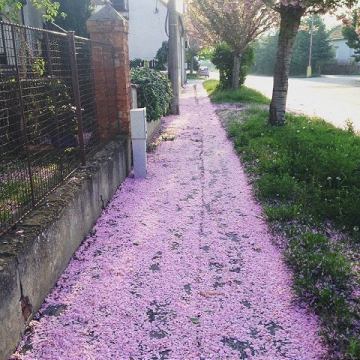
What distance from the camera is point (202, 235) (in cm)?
507

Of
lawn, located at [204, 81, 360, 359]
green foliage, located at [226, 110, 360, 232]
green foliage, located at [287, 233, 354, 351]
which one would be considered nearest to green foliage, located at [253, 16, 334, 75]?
green foliage, located at [226, 110, 360, 232]

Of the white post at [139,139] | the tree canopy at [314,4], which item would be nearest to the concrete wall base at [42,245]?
the white post at [139,139]

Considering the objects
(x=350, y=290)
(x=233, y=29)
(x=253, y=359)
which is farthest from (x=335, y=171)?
(x=233, y=29)

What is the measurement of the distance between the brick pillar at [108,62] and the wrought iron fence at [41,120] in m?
0.62

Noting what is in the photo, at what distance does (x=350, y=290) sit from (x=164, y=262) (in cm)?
173

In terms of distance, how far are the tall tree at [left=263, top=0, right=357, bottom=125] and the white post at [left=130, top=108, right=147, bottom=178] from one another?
4626 millimetres

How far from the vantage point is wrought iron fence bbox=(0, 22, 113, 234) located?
424 centimetres

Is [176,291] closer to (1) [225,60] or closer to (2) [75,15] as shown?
(2) [75,15]

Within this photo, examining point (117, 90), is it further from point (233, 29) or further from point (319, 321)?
point (233, 29)

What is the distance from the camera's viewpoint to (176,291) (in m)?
3.86

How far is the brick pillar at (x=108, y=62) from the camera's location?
7.18 m

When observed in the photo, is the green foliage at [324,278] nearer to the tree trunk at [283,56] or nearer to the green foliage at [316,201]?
the green foliage at [316,201]

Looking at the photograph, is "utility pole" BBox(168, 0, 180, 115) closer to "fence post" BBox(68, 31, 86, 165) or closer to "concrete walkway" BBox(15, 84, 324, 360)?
"concrete walkway" BBox(15, 84, 324, 360)

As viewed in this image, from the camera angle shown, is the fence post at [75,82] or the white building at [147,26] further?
the white building at [147,26]
